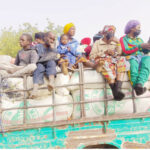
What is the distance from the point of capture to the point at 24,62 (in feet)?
9.94

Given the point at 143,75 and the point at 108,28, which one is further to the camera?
the point at 108,28

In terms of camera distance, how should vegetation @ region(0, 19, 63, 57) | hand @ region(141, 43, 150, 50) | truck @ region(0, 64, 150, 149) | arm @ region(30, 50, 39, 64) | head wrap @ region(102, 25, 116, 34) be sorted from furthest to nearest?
vegetation @ region(0, 19, 63, 57) < head wrap @ region(102, 25, 116, 34) < hand @ region(141, 43, 150, 50) < arm @ region(30, 50, 39, 64) < truck @ region(0, 64, 150, 149)

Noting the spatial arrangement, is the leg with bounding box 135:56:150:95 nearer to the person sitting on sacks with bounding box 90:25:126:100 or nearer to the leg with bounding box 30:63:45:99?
the person sitting on sacks with bounding box 90:25:126:100

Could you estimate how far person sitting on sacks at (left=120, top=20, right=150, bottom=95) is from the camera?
8.71 ft

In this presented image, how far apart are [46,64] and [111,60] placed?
0.93 metres

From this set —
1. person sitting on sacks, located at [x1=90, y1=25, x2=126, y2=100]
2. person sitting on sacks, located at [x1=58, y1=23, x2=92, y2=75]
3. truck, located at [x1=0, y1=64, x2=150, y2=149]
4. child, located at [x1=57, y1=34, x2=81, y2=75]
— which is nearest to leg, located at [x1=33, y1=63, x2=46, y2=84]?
truck, located at [x1=0, y1=64, x2=150, y2=149]

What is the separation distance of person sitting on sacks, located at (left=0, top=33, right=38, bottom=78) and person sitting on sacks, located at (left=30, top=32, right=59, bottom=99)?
0.29ft

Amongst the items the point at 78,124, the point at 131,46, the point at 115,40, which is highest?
the point at 115,40

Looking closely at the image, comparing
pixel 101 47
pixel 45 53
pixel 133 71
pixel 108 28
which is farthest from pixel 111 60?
pixel 45 53

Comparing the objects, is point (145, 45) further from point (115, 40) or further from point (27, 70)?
point (27, 70)

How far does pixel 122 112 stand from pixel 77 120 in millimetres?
648

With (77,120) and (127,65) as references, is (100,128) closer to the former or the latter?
(77,120)

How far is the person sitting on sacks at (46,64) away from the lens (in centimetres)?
259

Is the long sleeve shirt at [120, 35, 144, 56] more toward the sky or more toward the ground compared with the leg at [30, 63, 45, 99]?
more toward the sky
